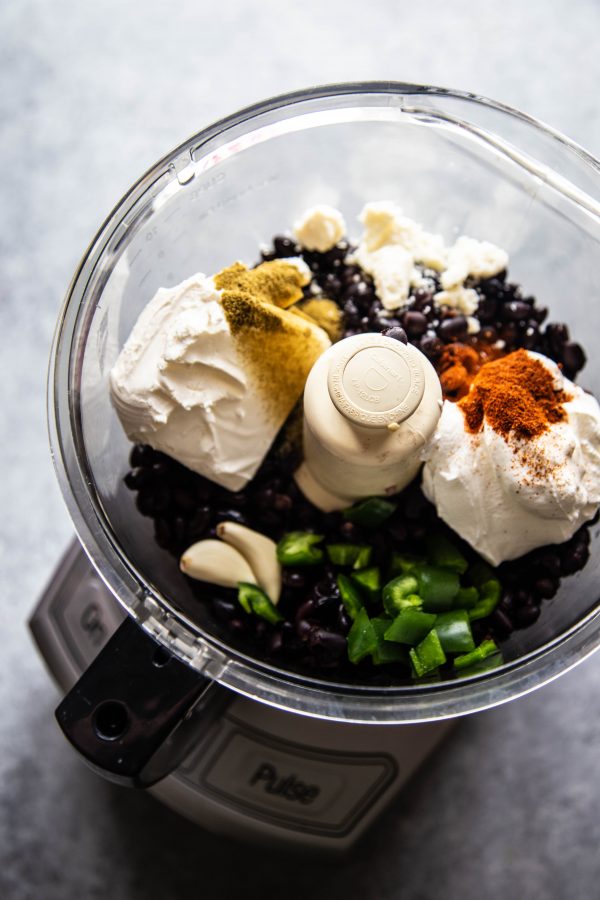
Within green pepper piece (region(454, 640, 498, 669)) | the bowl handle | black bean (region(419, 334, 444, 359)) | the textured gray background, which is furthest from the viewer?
the textured gray background

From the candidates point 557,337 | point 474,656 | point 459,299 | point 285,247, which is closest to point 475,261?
point 459,299

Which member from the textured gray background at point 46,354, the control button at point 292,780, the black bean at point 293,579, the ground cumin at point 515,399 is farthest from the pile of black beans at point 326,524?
the textured gray background at point 46,354

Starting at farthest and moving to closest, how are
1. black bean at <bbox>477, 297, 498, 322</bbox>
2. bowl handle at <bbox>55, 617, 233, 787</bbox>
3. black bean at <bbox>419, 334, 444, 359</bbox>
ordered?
1. black bean at <bbox>477, 297, 498, 322</bbox>
2. black bean at <bbox>419, 334, 444, 359</bbox>
3. bowl handle at <bbox>55, 617, 233, 787</bbox>

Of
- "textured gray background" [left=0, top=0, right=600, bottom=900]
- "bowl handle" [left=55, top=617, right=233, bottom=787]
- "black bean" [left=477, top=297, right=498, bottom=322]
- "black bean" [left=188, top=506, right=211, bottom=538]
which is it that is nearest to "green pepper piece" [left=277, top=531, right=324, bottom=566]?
"black bean" [left=188, top=506, right=211, bottom=538]

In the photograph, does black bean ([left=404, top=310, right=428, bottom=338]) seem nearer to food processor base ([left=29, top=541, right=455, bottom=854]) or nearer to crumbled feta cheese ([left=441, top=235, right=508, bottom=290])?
crumbled feta cheese ([left=441, top=235, right=508, bottom=290])

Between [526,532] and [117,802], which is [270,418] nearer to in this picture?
[526,532]

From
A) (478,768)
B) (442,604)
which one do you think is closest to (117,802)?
(478,768)
